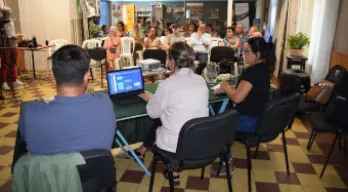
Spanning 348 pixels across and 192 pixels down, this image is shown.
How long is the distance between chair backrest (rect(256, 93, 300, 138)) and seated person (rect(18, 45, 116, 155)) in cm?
134

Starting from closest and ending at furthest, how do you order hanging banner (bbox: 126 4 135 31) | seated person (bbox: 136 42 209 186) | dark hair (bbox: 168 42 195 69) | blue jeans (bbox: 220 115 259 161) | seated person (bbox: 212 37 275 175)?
seated person (bbox: 136 42 209 186) → dark hair (bbox: 168 42 195 69) → seated person (bbox: 212 37 275 175) → blue jeans (bbox: 220 115 259 161) → hanging banner (bbox: 126 4 135 31)

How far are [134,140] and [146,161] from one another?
28cm

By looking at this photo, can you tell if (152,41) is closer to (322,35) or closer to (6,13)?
(6,13)

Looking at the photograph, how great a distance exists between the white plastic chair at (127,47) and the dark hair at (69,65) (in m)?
5.70

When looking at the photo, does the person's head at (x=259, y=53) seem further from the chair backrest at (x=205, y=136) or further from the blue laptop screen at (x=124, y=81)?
the blue laptop screen at (x=124, y=81)

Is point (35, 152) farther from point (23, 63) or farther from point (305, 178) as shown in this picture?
point (23, 63)

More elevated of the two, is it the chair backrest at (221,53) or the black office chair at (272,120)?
the chair backrest at (221,53)

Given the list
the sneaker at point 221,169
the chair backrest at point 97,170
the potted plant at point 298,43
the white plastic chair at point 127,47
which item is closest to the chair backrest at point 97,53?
the white plastic chair at point 127,47

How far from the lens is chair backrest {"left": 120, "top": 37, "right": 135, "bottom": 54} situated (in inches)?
284

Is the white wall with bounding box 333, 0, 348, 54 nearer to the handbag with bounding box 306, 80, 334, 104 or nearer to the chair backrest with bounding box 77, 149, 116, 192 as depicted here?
the handbag with bounding box 306, 80, 334, 104

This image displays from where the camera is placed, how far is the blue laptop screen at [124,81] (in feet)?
8.74

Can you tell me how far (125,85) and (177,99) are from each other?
2.67 ft

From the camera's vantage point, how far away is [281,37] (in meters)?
7.45

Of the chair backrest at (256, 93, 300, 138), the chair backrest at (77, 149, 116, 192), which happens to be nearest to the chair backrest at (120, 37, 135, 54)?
the chair backrest at (256, 93, 300, 138)
